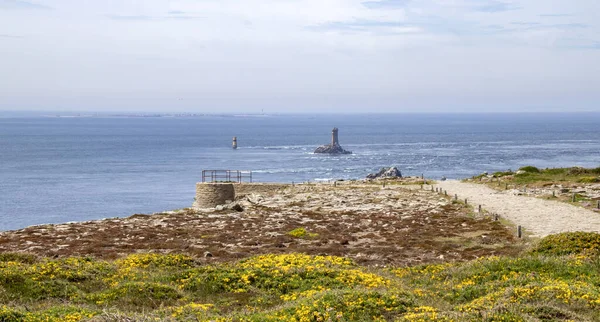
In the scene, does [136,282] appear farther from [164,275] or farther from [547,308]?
[547,308]

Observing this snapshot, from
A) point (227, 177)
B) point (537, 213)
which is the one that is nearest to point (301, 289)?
point (537, 213)

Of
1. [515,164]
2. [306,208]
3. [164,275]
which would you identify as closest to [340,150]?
[515,164]

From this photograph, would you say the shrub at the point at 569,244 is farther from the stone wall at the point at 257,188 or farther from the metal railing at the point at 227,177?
the stone wall at the point at 257,188

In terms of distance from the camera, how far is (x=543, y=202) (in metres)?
41.3

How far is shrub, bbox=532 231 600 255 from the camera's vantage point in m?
23.6

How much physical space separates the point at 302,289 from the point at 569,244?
11895 mm

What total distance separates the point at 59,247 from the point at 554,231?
24.0 meters

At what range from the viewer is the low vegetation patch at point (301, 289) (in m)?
14.6

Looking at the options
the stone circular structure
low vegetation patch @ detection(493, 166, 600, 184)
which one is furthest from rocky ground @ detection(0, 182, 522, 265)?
low vegetation patch @ detection(493, 166, 600, 184)

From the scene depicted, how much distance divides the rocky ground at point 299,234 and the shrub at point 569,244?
223 centimetres

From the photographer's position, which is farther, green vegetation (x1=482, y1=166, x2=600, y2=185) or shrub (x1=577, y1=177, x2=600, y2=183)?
green vegetation (x1=482, y1=166, x2=600, y2=185)

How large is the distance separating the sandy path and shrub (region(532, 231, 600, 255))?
18.0 ft

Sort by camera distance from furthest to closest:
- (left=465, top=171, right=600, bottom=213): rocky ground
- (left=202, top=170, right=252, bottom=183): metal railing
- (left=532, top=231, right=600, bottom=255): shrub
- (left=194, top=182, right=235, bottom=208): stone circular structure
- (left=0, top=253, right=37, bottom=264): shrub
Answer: (left=202, top=170, right=252, bottom=183): metal railing < (left=194, top=182, right=235, bottom=208): stone circular structure < (left=465, top=171, right=600, bottom=213): rocky ground < (left=532, top=231, right=600, bottom=255): shrub < (left=0, top=253, right=37, bottom=264): shrub

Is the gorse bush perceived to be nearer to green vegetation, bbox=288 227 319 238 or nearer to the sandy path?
the sandy path
